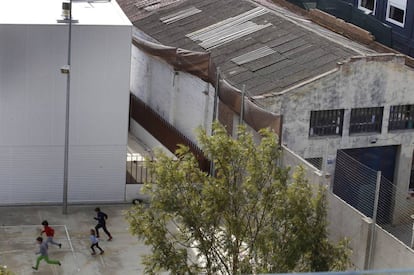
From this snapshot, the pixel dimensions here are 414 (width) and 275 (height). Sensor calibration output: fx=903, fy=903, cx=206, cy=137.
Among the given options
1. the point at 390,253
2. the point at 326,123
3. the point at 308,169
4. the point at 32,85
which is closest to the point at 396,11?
the point at 326,123

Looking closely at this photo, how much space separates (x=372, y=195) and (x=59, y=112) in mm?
9759

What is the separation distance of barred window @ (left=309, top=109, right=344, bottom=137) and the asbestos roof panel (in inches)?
51.4

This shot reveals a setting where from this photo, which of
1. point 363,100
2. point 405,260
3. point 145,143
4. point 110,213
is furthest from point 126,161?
point 405,260

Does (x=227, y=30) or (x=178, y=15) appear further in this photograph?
(x=178, y=15)

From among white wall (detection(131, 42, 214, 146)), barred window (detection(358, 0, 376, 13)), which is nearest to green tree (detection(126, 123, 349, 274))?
white wall (detection(131, 42, 214, 146))

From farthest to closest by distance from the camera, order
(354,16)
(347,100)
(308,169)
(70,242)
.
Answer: (354,16) → (347,100) → (70,242) → (308,169)

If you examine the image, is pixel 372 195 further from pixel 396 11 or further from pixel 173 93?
pixel 396 11

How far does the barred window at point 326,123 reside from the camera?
91.8ft

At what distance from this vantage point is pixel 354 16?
39188 millimetres

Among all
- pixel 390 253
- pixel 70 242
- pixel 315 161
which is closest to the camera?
pixel 390 253

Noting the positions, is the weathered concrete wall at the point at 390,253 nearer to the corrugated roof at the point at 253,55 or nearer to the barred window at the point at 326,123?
the barred window at the point at 326,123

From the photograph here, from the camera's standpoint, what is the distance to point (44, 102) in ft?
90.1

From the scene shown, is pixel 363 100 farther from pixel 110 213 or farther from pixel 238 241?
pixel 238 241

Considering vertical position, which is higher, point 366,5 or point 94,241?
point 366,5
